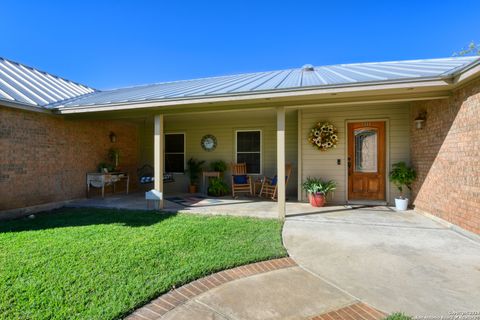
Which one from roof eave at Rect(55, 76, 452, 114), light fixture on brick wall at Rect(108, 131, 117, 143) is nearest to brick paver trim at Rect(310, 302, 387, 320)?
roof eave at Rect(55, 76, 452, 114)

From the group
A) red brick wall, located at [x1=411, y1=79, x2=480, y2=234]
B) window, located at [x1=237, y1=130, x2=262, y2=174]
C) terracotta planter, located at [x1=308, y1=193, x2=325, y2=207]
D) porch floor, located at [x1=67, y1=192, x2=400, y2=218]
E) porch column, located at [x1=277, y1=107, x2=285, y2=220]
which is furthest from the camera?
window, located at [x1=237, y1=130, x2=262, y2=174]

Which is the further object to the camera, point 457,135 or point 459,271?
point 457,135

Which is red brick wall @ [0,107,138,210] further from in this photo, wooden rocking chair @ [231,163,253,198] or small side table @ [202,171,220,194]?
wooden rocking chair @ [231,163,253,198]

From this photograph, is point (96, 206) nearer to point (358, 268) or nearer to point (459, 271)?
point (358, 268)

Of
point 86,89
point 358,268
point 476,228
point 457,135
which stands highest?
point 86,89

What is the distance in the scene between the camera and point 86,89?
29.7 ft

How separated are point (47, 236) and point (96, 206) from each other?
2294mm

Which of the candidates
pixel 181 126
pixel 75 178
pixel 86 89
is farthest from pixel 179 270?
pixel 86 89

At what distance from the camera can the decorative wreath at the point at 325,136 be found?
6211 millimetres

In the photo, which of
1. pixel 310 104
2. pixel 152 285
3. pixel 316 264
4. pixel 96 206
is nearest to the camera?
pixel 152 285

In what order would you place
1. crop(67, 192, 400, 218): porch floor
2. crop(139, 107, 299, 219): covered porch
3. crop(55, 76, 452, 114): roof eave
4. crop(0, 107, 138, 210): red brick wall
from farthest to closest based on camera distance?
crop(139, 107, 299, 219): covered porch
crop(67, 192, 400, 218): porch floor
crop(0, 107, 138, 210): red brick wall
crop(55, 76, 452, 114): roof eave

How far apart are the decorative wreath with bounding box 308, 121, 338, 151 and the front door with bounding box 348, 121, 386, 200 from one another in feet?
1.46

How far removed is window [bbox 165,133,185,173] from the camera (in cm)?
875

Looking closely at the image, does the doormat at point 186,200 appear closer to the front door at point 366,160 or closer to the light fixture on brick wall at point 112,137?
the light fixture on brick wall at point 112,137
